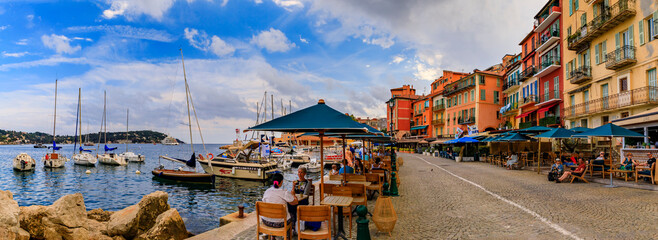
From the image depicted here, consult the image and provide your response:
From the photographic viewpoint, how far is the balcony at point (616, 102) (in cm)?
1705

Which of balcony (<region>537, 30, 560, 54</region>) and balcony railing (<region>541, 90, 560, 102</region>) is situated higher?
balcony (<region>537, 30, 560, 54</region>)

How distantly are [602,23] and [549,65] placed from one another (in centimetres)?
749

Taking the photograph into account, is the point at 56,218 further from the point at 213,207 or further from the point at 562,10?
the point at 562,10

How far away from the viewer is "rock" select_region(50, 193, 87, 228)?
26.8ft

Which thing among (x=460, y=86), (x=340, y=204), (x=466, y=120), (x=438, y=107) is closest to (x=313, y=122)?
(x=340, y=204)

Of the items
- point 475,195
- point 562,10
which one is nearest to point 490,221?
point 475,195

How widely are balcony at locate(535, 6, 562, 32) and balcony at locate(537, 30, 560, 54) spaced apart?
2.16 ft

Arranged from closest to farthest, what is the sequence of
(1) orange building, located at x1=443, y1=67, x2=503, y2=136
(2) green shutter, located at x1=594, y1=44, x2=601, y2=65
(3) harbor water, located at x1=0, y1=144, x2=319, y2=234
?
(3) harbor water, located at x1=0, y1=144, x2=319, y2=234 → (2) green shutter, located at x1=594, y1=44, x2=601, y2=65 → (1) orange building, located at x1=443, y1=67, x2=503, y2=136

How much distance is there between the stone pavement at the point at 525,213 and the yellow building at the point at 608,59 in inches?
420

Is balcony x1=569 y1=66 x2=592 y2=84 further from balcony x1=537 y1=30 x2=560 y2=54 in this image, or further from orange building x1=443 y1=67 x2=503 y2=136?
orange building x1=443 y1=67 x2=503 y2=136

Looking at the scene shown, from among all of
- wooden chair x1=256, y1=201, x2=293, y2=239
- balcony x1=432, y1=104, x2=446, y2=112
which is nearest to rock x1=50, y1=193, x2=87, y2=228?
wooden chair x1=256, y1=201, x2=293, y2=239

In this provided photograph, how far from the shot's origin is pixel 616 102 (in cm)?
1942

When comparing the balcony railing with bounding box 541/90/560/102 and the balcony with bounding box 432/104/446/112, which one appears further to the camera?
the balcony with bounding box 432/104/446/112

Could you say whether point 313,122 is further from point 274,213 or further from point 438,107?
point 438,107
